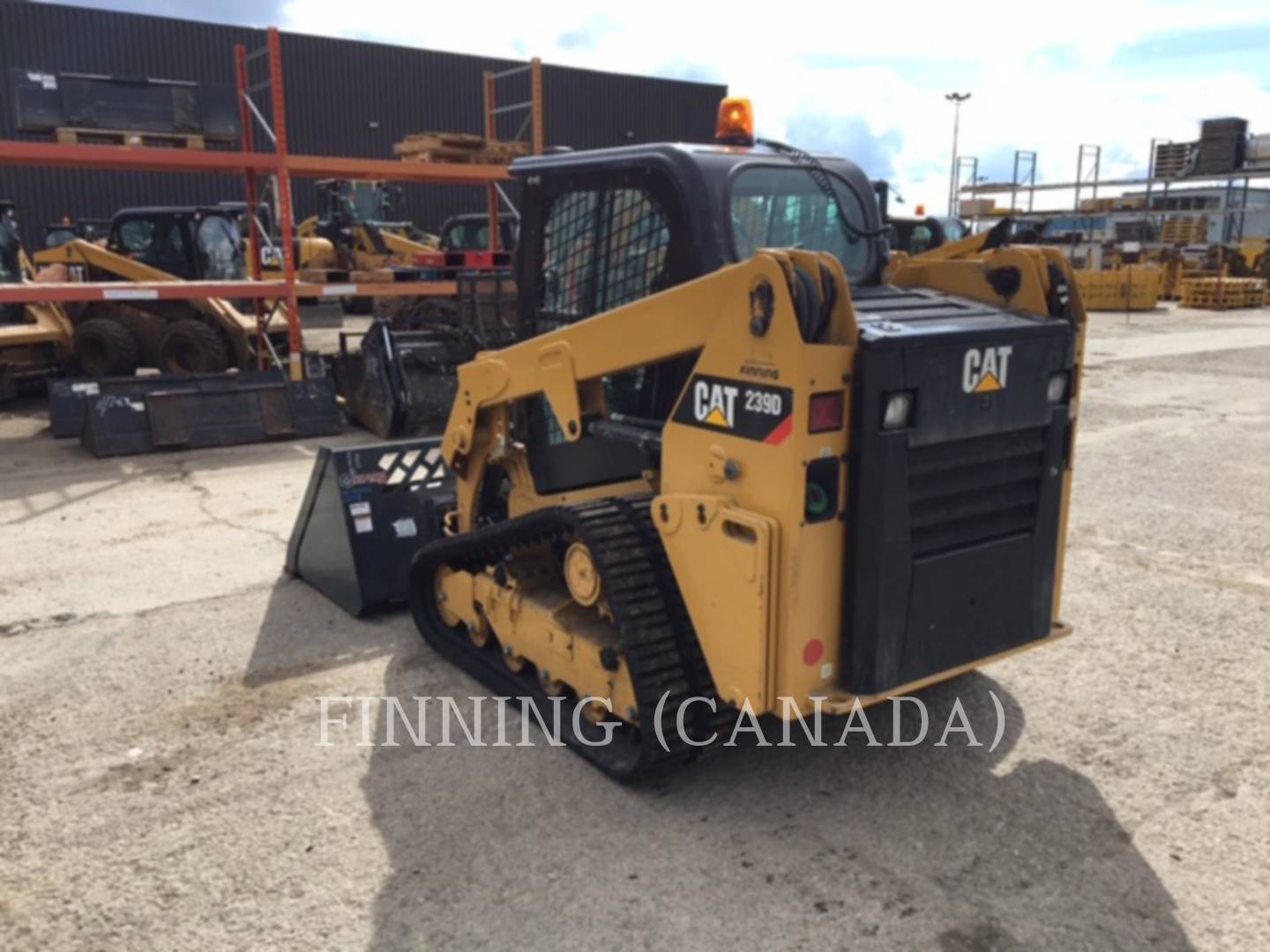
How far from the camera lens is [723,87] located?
33.9m

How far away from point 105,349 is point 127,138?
8.24ft

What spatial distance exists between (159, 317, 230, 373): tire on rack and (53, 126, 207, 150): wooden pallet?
2026 mm

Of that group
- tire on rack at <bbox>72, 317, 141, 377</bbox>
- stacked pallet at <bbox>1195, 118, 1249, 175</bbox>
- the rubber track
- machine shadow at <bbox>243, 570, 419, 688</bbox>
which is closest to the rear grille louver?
the rubber track

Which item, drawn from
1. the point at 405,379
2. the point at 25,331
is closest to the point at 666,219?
the point at 405,379

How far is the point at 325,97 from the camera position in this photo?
27.1 m

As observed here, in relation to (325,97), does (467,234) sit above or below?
below

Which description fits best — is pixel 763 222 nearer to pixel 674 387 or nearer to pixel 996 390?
pixel 674 387

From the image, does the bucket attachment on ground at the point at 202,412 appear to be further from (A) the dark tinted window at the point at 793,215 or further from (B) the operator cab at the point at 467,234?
(B) the operator cab at the point at 467,234

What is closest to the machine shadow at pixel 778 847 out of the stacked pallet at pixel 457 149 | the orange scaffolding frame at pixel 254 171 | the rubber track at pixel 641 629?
the rubber track at pixel 641 629

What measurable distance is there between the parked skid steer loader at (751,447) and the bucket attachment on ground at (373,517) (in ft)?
3.31

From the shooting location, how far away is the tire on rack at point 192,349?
1246 centimetres

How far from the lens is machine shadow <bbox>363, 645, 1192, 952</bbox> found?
9.89ft

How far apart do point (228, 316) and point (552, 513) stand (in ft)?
34.1

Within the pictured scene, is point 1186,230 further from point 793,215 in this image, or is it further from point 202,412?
point 793,215
